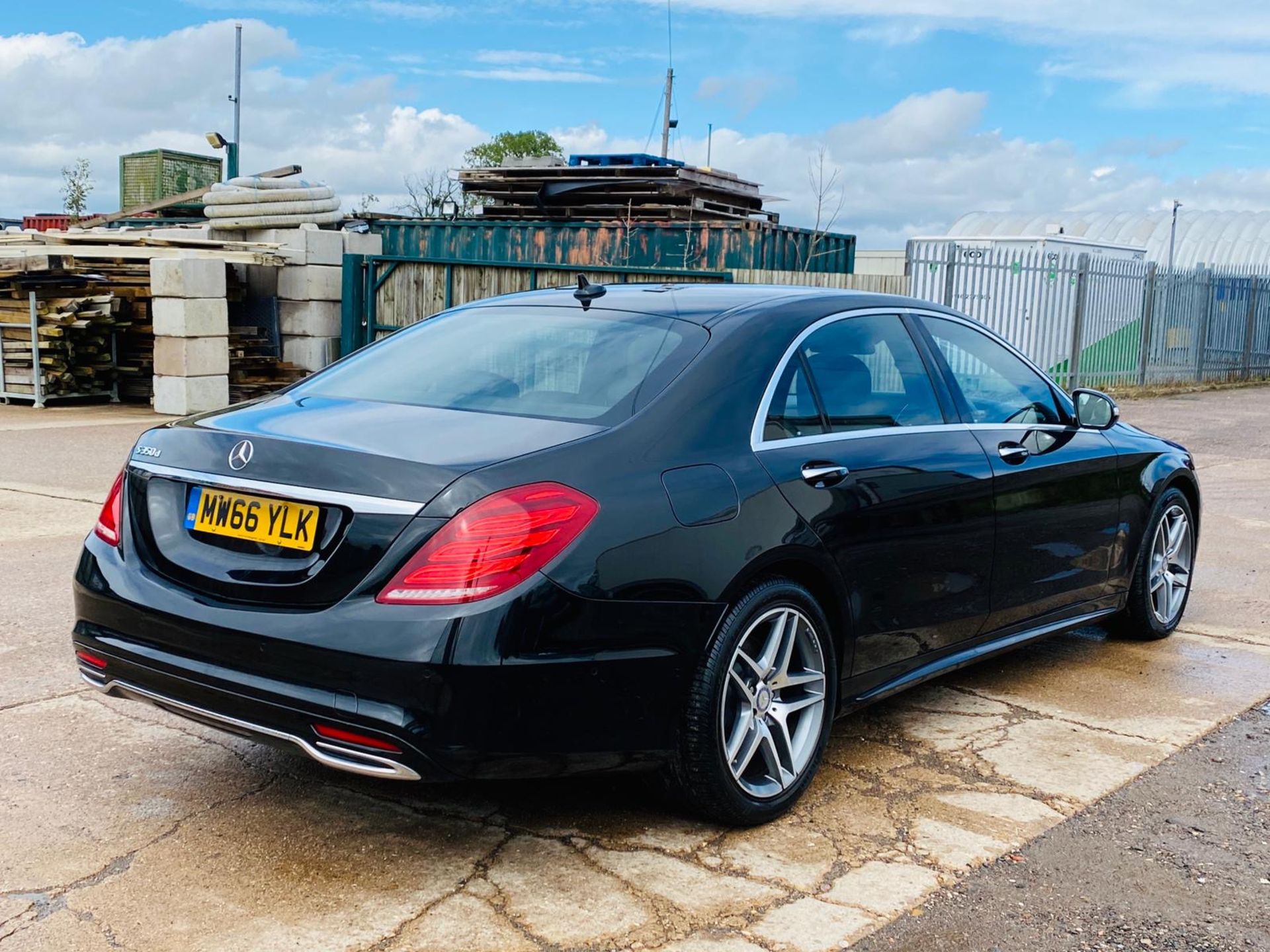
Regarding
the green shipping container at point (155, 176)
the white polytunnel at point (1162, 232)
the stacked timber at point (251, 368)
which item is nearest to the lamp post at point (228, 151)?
the green shipping container at point (155, 176)

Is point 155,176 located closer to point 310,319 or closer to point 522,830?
point 310,319

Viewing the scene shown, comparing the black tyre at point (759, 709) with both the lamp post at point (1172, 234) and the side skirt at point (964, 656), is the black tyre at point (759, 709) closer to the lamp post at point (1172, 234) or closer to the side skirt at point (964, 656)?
the side skirt at point (964, 656)

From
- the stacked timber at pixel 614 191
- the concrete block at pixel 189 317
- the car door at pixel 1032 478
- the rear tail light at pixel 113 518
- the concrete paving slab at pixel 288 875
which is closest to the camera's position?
the concrete paving slab at pixel 288 875

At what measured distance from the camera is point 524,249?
19.1m

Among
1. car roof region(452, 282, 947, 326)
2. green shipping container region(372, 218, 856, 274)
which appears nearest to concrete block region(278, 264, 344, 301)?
green shipping container region(372, 218, 856, 274)

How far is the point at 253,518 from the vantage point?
3322 millimetres

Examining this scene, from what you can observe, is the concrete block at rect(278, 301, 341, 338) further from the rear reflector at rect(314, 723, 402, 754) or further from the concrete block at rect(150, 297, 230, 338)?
the rear reflector at rect(314, 723, 402, 754)

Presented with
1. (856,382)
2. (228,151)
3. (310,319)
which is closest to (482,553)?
(856,382)

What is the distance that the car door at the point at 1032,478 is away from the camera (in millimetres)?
4703

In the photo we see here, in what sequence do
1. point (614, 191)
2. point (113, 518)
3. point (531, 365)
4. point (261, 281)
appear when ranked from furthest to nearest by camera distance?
point (614, 191), point (261, 281), point (531, 365), point (113, 518)

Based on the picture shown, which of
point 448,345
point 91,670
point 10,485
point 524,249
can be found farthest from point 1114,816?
point 524,249

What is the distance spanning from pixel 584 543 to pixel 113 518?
146cm

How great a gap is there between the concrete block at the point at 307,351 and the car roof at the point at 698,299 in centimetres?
1263

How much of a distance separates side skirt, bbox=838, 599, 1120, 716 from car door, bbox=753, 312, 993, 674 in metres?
0.07
